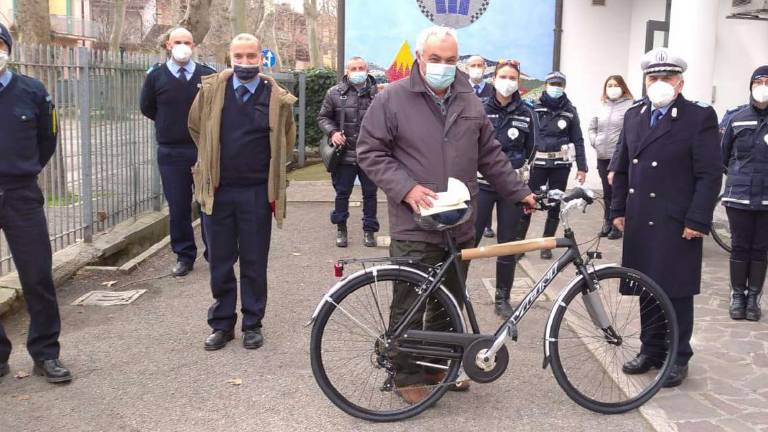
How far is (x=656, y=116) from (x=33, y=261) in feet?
12.3

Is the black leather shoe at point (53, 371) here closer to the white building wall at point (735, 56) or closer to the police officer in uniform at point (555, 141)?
the police officer in uniform at point (555, 141)

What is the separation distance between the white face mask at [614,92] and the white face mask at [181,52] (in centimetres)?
471

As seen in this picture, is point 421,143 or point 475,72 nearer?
point 421,143

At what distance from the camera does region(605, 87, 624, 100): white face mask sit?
28.9ft

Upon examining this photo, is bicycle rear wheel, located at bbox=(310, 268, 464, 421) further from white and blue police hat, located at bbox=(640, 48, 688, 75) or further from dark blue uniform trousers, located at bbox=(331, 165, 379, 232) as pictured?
dark blue uniform trousers, located at bbox=(331, 165, 379, 232)

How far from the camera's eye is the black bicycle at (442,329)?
160 inches

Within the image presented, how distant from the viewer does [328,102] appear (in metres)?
8.45

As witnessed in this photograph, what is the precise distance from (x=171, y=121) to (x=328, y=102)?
6.54ft

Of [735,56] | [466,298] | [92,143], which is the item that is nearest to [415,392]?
[466,298]

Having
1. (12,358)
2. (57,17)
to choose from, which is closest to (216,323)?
(12,358)

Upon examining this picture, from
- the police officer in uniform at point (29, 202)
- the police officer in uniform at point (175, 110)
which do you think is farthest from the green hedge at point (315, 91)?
the police officer in uniform at point (29, 202)

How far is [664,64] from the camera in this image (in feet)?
14.5

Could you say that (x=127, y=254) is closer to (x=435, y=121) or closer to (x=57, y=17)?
(x=435, y=121)

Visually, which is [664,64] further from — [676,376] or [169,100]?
[169,100]
